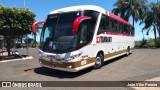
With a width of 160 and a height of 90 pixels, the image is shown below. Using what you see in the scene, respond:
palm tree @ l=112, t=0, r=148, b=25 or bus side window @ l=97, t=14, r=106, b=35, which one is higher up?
palm tree @ l=112, t=0, r=148, b=25

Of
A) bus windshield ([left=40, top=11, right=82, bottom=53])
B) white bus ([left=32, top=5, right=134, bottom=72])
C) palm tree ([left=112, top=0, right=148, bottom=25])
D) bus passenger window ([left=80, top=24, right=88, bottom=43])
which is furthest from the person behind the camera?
palm tree ([left=112, top=0, right=148, bottom=25])

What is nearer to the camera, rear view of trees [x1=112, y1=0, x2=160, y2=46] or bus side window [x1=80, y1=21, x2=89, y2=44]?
bus side window [x1=80, y1=21, x2=89, y2=44]

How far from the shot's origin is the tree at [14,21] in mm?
20642

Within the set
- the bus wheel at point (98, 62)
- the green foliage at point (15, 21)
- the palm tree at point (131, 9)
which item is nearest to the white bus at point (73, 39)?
the bus wheel at point (98, 62)

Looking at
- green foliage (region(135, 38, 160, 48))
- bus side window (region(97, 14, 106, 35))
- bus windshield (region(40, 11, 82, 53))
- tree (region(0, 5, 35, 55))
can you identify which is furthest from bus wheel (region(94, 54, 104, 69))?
green foliage (region(135, 38, 160, 48))

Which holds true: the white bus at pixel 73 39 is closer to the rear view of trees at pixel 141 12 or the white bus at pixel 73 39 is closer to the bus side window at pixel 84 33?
the bus side window at pixel 84 33

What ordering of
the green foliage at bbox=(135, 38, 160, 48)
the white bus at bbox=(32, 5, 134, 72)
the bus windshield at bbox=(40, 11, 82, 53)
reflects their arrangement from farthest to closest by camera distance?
1. the green foliage at bbox=(135, 38, 160, 48)
2. the bus windshield at bbox=(40, 11, 82, 53)
3. the white bus at bbox=(32, 5, 134, 72)

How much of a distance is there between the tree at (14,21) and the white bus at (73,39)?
8.99m

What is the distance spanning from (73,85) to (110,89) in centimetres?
160

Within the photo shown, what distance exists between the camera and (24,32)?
2222 centimetres

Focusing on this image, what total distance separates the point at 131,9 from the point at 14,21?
34143mm

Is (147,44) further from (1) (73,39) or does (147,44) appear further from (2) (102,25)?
(1) (73,39)

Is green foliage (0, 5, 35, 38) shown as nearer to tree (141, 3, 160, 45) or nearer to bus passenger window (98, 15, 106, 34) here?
bus passenger window (98, 15, 106, 34)

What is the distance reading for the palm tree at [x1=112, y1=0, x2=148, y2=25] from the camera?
50.2m
